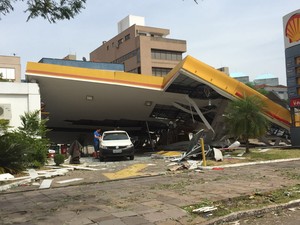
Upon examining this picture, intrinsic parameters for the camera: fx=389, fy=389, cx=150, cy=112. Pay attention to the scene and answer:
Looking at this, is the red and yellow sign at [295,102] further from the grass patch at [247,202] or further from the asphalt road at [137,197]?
the grass patch at [247,202]

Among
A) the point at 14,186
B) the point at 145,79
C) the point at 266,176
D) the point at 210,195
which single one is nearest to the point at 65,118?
the point at 145,79

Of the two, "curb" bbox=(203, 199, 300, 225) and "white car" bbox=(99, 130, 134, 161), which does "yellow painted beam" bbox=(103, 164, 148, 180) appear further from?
"curb" bbox=(203, 199, 300, 225)

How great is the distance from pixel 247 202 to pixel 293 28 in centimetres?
1705

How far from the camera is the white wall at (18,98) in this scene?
727 inches

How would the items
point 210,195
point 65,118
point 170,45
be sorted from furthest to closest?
point 170,45 < point 65,118 < point 210,195

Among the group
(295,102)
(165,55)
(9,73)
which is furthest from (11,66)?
(295,102)

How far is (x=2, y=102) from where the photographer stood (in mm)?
18312

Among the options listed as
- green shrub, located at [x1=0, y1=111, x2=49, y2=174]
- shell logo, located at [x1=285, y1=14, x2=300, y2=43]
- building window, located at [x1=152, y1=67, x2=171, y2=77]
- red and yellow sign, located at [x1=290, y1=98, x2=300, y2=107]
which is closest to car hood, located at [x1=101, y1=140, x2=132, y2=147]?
green shrub, located at [x1=0, y1=111, x2=49, y2=174]

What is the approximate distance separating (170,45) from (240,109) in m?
62.4

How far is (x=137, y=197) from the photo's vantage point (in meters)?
8.10

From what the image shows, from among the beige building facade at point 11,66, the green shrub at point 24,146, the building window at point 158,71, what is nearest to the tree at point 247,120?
the green shrub at point 24,146

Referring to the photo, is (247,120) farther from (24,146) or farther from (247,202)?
(247,202)

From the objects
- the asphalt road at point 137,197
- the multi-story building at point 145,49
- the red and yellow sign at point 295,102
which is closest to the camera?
the asphalt road at point 137,197

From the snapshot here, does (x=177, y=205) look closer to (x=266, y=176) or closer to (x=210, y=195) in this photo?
(x=210, y=195)
